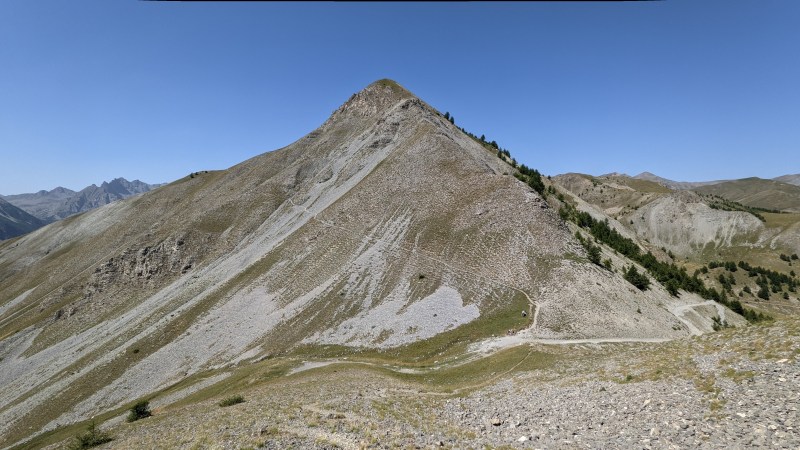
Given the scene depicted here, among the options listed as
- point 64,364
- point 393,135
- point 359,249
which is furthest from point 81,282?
point 393,135

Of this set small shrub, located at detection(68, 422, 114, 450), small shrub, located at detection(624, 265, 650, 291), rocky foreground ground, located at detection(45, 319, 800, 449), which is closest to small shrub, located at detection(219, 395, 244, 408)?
rocky foreground ground, located at detection(45, 319, 800, 449)

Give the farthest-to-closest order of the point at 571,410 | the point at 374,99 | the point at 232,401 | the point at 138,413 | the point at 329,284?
the point at 374,99 < the point at 329,284 < the point at 138,413 < the point at 232,401 < the point at 571,410

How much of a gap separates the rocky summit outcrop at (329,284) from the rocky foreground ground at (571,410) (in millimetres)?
20574

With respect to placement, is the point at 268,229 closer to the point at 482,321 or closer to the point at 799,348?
the point at 482,321

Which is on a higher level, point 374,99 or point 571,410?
point 374,99

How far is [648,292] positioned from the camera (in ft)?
210

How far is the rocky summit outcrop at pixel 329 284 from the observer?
183 feet

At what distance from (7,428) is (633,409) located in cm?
8249

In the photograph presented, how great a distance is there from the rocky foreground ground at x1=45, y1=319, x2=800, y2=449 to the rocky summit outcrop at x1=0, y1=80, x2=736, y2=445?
67.5 ft

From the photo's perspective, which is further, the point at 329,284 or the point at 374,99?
the point at 374,99

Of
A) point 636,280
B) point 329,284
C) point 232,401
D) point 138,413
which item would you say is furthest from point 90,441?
point 636,280

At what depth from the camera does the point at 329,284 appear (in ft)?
234

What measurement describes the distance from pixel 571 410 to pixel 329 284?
5414 cm

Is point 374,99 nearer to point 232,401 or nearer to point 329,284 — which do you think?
point 329,284
